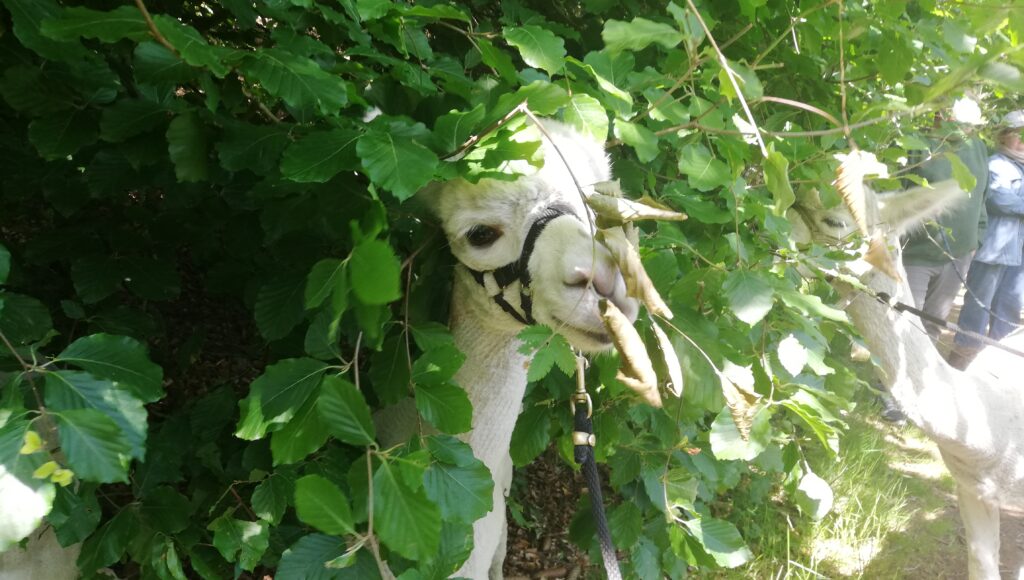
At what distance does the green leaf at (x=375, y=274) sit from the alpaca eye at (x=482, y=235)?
0.55m

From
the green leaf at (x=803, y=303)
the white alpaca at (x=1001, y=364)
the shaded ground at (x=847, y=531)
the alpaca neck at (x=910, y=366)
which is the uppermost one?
the green leaf at (x=803, y=303)

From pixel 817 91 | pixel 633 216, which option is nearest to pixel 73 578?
pixel 633 216

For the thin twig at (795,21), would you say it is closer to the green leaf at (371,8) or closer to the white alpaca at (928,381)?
the green leaf at (371,8)

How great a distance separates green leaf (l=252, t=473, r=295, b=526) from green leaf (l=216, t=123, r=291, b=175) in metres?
0.63

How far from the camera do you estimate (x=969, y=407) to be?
2994mm

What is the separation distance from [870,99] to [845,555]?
2.62m

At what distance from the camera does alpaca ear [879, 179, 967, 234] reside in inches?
113

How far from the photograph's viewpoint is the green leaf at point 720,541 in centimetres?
177

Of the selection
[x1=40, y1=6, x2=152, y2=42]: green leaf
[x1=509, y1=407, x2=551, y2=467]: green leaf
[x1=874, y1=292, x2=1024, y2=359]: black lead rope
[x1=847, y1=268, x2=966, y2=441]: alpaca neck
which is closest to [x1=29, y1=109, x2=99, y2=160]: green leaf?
[x1=40, y1=6, x2=152, y2=42]: green leaf

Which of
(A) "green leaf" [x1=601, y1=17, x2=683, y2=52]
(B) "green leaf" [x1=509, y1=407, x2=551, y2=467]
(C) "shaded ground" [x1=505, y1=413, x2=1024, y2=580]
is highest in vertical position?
(A) "green leaf" [x1=601, y1=17, x2=683, y2=52]

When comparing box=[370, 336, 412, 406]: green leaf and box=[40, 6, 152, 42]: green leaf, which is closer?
box=[40, 6, 152, 42]: green leaf

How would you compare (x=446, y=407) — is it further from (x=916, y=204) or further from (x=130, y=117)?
(x=916, y=204)

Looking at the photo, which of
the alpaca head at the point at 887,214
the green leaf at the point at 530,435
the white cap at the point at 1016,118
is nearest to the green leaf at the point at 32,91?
the green leaf at the point at 530,435

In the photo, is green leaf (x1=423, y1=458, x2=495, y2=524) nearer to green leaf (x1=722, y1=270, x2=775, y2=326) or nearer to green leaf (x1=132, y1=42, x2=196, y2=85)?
green leaf (x1=722, y1=270, x2=775, y2=326)
